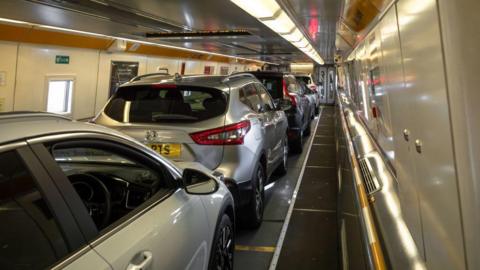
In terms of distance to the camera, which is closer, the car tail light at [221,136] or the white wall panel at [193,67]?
the car tail light at [221,136]

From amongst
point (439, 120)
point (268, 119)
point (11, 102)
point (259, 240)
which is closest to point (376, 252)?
point (439, 120)

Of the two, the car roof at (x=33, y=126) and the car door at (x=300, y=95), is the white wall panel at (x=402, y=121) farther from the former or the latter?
the car door at (x=300, y=95)

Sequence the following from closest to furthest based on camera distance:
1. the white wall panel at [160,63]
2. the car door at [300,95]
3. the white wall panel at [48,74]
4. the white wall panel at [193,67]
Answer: the white wall panel at [48,74]
the car door at [300,95]
the white wall panel at [160,63]
the white wall panel at [193,67]

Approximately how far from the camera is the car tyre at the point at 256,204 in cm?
379

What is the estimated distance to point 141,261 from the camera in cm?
152

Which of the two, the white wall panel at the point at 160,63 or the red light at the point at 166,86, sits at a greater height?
the white wall panel at the point at 160,63

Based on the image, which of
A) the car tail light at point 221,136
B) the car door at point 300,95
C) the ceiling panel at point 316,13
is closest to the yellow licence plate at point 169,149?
the car tail light at point 221,136

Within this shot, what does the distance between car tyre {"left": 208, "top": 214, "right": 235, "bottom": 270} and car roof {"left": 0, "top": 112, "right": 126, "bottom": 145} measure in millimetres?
1134

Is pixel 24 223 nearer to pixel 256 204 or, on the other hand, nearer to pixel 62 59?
pixel 256 204

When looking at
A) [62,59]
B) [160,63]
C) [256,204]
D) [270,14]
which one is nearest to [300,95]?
[160,63]

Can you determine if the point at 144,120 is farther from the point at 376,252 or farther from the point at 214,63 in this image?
the point at 214,63

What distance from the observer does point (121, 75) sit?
8625 mm

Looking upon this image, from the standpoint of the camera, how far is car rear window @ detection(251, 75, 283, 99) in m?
7.59

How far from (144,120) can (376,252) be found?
2.59 m
